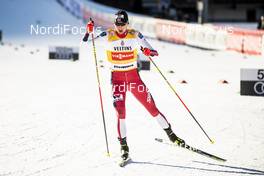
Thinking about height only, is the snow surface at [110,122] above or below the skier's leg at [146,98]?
below

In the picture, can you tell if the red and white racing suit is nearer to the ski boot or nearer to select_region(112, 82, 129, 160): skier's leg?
select_region(112, 82, 129, 160): skier's leg

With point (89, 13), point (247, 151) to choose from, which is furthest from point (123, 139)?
point (89, 13)

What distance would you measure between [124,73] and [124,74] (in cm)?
2

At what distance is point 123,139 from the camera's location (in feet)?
24.1

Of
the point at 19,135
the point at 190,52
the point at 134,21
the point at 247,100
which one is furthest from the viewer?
the point at 134,21

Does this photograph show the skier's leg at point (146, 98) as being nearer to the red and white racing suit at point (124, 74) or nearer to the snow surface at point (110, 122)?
the red and white racing suit at point (124, 74)

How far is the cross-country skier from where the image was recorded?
24.0 ft

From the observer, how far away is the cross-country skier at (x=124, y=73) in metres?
7.31

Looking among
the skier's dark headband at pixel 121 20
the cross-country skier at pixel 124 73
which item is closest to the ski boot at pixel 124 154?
the cross-country skier at pixel 124 73

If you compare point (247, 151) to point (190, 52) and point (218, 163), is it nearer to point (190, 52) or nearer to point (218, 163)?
point (218, 163)

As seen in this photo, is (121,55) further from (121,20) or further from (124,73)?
(121,20)

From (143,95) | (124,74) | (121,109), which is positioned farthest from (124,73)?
(121,109)

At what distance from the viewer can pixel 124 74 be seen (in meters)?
7.45

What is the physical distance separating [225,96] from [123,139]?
19.0 feet
